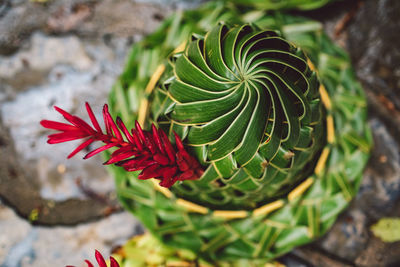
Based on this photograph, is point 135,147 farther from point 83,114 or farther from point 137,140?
point 83,114

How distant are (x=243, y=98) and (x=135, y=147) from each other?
16cm

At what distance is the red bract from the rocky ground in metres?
0.64

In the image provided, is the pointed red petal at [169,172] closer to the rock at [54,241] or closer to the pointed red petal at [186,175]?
the pointed red petal at [186,175]

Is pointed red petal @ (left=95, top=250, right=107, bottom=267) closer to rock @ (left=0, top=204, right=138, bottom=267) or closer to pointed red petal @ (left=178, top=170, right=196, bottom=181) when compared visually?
pointed red petal @ (left=178, top=170, right=196, bottom=181)

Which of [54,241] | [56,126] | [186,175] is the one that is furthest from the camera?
[54,241]

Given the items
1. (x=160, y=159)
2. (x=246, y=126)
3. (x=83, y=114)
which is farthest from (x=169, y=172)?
(x=83, y=114)

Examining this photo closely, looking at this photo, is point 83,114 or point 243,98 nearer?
point 243,98

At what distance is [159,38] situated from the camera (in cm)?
Result: 80

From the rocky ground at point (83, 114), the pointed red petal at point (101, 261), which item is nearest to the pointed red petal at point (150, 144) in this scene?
the pointed red petal at point (101, 261)

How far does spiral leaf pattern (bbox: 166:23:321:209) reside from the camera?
18.2 inches

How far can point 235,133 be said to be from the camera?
0.48m

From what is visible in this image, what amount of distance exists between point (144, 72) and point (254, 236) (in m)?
0.46

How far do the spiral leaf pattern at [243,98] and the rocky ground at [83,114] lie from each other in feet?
2.00

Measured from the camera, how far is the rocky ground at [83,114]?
1.00 m
